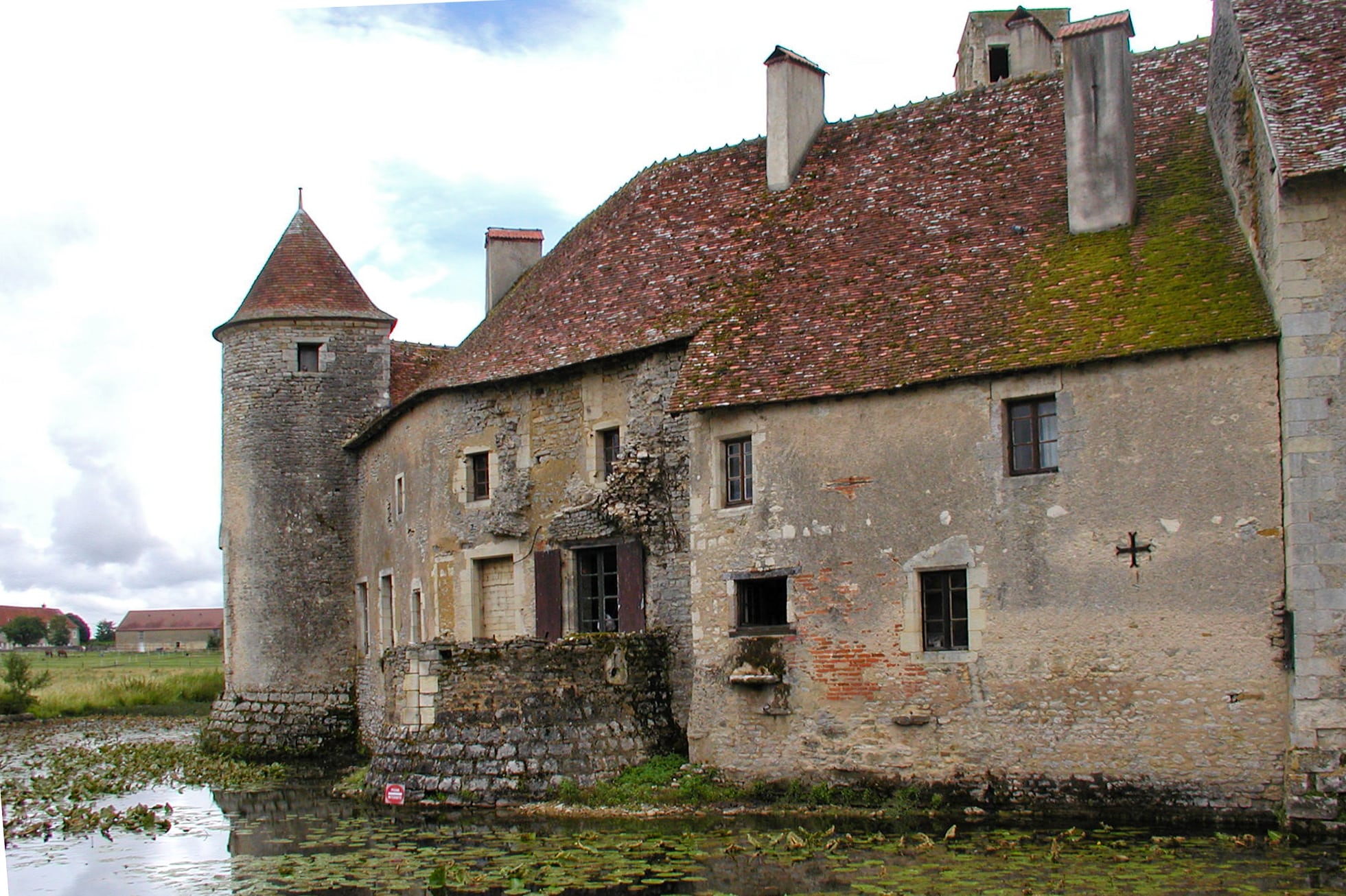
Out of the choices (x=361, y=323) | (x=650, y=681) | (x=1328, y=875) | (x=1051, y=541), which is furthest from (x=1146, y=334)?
(x=361, y=323)

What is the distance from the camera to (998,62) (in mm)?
25766

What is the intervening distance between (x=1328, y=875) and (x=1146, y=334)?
554 cm

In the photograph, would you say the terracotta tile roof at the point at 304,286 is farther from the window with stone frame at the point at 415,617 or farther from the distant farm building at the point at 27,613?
the distant farm building at the point at 27,613

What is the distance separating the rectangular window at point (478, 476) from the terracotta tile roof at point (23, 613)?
7288 cm

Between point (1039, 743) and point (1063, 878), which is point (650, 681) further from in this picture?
point (1063, 878)

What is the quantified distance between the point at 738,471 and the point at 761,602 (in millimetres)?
1597

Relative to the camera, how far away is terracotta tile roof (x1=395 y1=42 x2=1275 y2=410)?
580 inches

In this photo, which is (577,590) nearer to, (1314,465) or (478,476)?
(478,476)

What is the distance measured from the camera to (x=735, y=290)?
18.1 metres

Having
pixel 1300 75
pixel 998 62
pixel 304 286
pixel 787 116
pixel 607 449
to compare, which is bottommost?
pixel 607 449

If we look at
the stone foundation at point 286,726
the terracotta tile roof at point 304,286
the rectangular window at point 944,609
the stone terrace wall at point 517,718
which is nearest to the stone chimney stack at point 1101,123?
the rectangular window at point 944,609

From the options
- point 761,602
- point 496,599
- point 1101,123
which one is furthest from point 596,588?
point 1101,123

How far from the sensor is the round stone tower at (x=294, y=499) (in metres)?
25.8

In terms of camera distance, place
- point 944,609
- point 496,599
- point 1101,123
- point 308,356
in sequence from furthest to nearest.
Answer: point 308,356
point 496,599
point 1101,123
point 944,609
